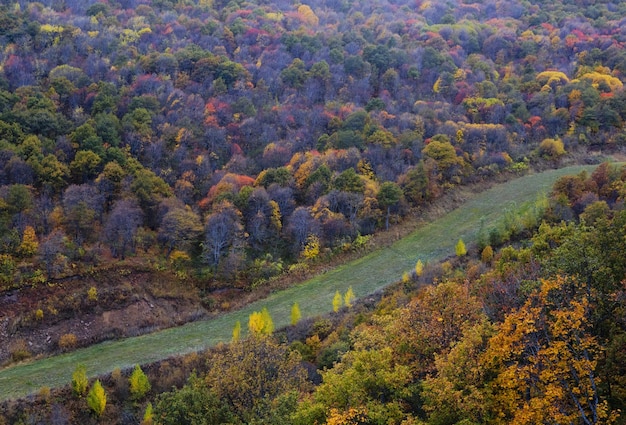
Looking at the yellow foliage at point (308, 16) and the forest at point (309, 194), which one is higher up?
the yellow foliage at point (308, 16)

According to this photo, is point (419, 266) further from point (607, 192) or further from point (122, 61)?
point (122, 61)

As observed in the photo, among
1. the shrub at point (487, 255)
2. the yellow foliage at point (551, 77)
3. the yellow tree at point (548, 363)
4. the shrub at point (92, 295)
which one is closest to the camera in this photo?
the yellow tree at point (548, 363)

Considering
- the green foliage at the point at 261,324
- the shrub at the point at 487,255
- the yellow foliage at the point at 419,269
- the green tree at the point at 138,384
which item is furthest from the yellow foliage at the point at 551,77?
the green tree at the point at 138,384

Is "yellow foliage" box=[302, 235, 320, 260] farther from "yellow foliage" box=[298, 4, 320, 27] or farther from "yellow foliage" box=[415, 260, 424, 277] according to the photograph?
"yellow foliage" box=[298, 4, 320, 27]

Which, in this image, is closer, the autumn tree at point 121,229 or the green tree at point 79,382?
the green tree at point 79,382

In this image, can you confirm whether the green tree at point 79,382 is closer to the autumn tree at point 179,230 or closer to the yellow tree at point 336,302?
the autumn tree at point 179,230

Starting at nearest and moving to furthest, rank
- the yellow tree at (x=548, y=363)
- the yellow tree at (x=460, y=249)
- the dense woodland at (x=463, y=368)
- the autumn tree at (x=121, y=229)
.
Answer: the yellow tree at (x=548, y=363), the dense woodland at (x=463, y=368), the yellow tree at (x=460, y=249), the autumn tree at (x=121, y=229)
